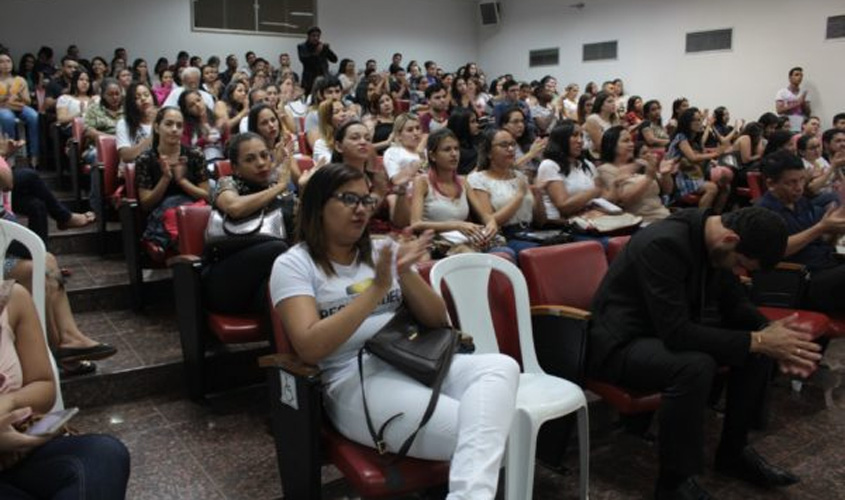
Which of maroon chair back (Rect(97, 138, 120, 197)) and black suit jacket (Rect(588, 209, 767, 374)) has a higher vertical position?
maroon chair back (Rect(97, 138, 120, 197))

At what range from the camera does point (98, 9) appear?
34.6ft

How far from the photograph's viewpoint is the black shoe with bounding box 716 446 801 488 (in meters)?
2.35

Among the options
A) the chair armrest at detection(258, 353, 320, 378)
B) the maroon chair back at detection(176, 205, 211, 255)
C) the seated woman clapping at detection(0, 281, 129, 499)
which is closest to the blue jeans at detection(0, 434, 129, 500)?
Answer: the seated woman clapping at detection(0, 281, 129, 499)

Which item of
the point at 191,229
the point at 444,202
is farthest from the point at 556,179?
the point at 191,229

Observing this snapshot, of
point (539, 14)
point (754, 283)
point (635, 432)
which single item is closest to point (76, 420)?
point (635, 432)

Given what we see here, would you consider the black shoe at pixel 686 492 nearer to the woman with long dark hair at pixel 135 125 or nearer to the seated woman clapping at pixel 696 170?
the woman with long dark hair at pixel 135 125

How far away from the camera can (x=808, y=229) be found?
3.21 metres

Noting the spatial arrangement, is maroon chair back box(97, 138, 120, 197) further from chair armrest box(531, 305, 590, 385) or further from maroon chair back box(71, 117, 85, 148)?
chair armrest box(531, 305, 590, 385)

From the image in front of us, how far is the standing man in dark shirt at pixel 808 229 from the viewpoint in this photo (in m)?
3.09

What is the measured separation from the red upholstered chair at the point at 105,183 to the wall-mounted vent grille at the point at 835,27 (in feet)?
29.7

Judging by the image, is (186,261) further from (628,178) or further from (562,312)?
(628,178)

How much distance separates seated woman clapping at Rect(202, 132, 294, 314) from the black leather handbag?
89 cm

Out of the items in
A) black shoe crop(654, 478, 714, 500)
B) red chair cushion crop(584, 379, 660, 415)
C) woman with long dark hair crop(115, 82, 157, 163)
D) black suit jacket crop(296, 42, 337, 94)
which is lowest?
black shoe crop(654, 478, 714, 500)

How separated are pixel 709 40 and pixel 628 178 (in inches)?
311
